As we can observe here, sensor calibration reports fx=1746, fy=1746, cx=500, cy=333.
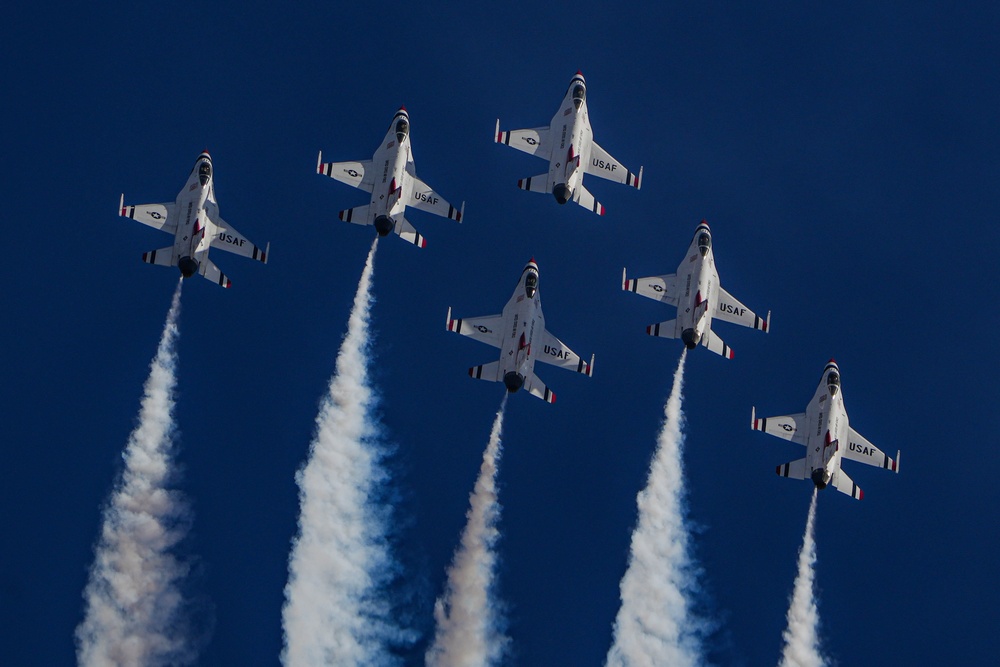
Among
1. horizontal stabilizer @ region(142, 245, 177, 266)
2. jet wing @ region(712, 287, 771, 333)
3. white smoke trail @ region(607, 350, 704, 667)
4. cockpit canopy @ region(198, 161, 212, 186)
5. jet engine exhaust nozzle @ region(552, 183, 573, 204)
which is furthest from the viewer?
jet wing @ region(712, 287, 771, 333)

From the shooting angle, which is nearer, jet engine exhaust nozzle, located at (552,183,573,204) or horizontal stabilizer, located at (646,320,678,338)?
horizontal stabilizer, located at (646,320,678,338)

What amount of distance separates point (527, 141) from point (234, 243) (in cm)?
2099

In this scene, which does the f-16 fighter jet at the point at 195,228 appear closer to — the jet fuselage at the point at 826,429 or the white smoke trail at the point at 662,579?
the white smoke trail at the point at 662,579

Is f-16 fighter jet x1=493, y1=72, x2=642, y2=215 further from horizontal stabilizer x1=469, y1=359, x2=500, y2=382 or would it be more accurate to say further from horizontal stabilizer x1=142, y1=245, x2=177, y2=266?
horizontal stabilizer x1=142, y1=245, x2=177, y2=266

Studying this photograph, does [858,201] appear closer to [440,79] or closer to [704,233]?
[704,233]

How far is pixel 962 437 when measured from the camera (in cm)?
11681

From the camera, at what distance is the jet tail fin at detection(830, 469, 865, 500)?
111 m

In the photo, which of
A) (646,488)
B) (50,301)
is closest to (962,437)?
(646,488)

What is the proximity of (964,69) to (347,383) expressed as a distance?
2043 inches

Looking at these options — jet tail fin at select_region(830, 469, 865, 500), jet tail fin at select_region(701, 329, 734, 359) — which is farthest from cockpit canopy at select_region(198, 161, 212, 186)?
jet tail fin at select_region(830, 469, 865, 500)

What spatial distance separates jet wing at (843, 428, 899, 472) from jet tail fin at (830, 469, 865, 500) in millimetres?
1686

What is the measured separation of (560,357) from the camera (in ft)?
366

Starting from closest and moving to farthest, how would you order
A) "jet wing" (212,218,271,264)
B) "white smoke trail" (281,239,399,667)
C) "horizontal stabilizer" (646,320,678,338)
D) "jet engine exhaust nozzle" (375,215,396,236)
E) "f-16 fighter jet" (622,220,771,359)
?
"white smoke trail" (281,239,399,667) → "jet engine exhaust nozzle" (375,215,396,236) → "f-16 fighter jet" (622,220,771,359) → "horizontal stabilizer" (646,320,678,338) → "jet wing" (212,218,271,264)

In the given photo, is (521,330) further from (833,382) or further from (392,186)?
(833,382)
